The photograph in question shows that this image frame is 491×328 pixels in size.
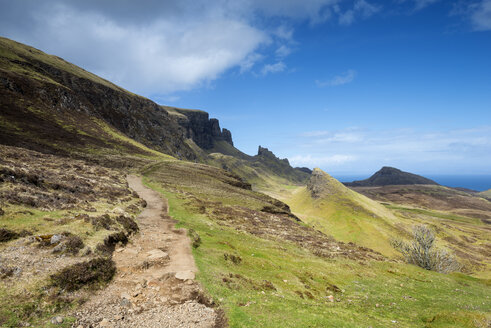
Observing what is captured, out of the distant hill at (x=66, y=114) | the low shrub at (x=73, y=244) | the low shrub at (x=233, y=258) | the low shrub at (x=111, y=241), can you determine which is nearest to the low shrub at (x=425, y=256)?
the low shrub at (x=233, y=258)

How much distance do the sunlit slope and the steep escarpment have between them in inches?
3753

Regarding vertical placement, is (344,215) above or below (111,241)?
below

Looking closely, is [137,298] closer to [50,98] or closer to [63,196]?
[63,196]

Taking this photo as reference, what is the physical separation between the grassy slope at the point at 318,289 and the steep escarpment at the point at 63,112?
69.9 meters

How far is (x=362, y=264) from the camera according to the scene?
3512 cm

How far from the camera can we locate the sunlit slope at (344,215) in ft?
290

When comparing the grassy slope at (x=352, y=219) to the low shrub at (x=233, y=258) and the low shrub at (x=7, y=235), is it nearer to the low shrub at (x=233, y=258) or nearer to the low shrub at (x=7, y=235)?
the low shrub at (x=233, y=258)

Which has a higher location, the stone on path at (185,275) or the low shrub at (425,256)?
the stone on path at (185,275)

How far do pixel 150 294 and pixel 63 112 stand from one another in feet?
421

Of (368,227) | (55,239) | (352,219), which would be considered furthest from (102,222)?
(352,219)

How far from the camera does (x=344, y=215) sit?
4134 inches

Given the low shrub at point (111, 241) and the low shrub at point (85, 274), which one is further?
the low shrub at point (111, 241)

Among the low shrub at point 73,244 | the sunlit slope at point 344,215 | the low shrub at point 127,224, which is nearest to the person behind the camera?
the low shrub at point 73,244

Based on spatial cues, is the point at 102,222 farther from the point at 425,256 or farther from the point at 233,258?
the point at 425,256
